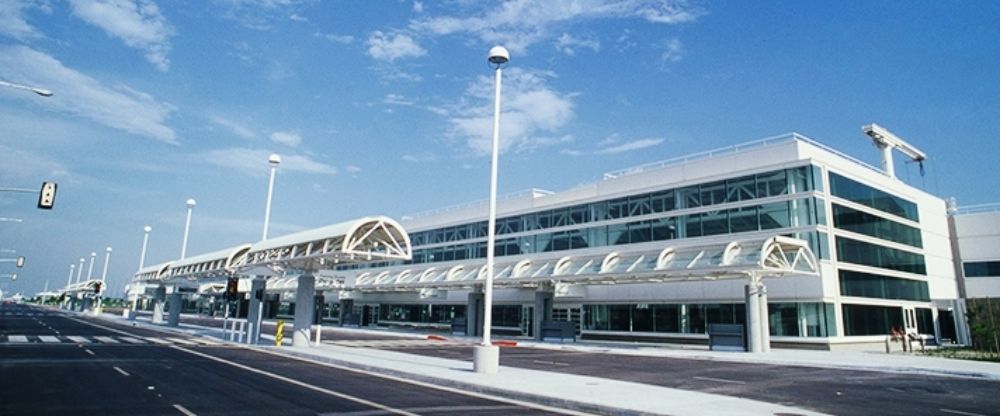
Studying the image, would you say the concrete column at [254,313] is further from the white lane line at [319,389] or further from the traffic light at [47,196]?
the traffic light at [47,196]

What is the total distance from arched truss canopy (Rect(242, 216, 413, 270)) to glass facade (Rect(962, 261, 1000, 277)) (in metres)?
45.6

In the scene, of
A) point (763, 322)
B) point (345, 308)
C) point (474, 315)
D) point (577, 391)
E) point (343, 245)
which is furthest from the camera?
point (345, 308)

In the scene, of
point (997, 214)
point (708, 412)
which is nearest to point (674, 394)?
point (708, 412)

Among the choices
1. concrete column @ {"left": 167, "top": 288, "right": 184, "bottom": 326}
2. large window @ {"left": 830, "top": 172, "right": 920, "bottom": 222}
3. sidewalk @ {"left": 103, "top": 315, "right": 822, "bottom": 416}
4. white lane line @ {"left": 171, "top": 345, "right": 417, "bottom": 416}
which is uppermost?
large window @ {"left": 830, "top": 172, "right": 920, "bottom": 222}

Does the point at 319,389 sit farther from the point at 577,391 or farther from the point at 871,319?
the point at 871,319

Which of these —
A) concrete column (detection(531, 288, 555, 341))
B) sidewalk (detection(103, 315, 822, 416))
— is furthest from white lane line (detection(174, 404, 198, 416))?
concrete column (detection(531, 288, 555, 341))

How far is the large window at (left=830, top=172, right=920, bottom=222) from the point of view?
34.7 metres

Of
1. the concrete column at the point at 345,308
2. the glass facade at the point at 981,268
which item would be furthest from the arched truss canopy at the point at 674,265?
the glass facade at the point at 981,268

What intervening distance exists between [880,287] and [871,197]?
587 cm

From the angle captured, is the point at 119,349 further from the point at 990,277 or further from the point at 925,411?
the point at 990,277

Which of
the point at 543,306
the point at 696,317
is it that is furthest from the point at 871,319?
the point at 543,306

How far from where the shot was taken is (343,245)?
22.7m

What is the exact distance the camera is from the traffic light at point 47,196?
2023cm

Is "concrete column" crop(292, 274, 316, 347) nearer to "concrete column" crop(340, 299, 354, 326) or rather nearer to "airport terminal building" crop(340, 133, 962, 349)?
"airport terminal building" crop(340, 133, 962, 349)
